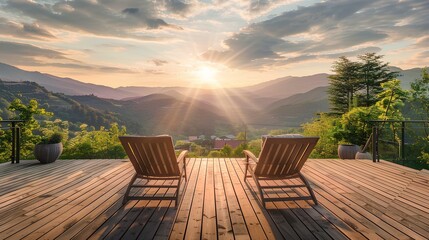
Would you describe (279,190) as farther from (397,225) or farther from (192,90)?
(192,90)

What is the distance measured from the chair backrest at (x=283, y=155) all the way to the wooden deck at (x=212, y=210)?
0.38 metres

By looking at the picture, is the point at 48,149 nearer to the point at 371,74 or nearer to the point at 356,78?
the point at 356,78

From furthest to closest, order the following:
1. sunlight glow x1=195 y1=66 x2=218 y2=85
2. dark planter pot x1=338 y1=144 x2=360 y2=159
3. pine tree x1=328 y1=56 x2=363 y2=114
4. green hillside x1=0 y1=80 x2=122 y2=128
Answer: pine tree x1=328 y1=56 x2=363 y2=114
green hillside x1=0 y1=80 x2=122 y2=128
sunlight glow x1=195 y1=66 x2=218 y2=85
dark planter pot x1=338 y1=144 x2=360 y2=159

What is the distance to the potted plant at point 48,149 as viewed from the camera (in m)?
5.57

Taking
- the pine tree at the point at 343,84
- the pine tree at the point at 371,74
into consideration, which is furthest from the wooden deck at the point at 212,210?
the pine tree at the point at 371,74

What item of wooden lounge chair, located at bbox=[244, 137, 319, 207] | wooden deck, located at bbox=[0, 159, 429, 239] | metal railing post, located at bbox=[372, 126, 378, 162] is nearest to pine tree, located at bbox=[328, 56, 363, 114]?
metal railing post, located at bbox=[372, 126, 378, 162]

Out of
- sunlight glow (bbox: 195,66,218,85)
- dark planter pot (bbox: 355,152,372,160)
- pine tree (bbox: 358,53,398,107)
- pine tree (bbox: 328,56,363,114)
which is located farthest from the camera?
pine tree (bbox: 328,56,363,114)

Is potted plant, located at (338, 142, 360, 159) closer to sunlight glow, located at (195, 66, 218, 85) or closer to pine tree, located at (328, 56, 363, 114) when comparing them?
sunlight glow, located at (195, 66, 218, 85)

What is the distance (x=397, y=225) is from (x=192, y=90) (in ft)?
166

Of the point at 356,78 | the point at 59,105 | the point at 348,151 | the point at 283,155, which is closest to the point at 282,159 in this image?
the point at 283,155

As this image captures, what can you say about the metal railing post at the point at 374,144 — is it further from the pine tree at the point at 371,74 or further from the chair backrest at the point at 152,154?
the pine tree at the point at 371,74

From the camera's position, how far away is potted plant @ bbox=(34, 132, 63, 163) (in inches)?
219

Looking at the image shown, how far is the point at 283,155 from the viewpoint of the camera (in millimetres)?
3111

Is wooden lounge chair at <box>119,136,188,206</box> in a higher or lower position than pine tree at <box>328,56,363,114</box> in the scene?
lower
